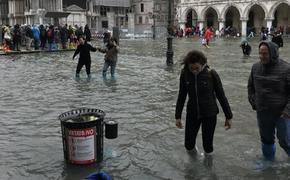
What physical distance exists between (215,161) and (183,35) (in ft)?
188

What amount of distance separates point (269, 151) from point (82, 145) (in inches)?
101

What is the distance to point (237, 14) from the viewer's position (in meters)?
67.1

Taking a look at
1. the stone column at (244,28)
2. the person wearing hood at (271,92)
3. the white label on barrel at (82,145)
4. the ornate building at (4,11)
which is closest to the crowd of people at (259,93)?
the person wearing hood at (271,92)

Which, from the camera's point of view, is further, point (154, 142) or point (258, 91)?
point (154, 142)

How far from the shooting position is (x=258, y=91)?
5.82 m

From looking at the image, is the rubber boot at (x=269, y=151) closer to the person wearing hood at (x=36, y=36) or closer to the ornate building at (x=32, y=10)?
the person wearing hood at (x=36, y=36)

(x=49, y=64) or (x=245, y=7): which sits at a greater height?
(x=245, y=7)

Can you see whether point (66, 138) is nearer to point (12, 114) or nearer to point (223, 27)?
point (12, 114)

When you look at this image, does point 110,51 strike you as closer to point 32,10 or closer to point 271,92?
point 271,92

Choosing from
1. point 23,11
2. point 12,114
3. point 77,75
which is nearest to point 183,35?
point 23,11

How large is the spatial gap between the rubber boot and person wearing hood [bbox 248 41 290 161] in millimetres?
240

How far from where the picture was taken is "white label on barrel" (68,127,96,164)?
233 inches

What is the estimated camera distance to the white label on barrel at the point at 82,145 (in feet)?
19.4

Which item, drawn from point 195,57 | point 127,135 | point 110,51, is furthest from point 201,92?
point 110,51
